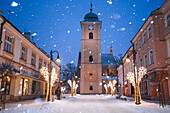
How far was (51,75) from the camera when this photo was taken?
1906cm

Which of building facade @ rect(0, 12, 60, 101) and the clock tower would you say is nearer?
building facade @ rect(0, 12, 60, 101)

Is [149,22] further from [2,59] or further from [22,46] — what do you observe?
[2,59]

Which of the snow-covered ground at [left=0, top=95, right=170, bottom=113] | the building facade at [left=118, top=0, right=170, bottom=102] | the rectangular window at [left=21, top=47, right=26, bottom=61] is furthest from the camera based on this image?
the rectangular window at [left=21, top=47, right=26, bottom=61]

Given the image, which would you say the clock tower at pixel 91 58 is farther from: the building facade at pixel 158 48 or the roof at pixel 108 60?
the building facade at pixel 158 48

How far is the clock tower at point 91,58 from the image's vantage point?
50.0 meters

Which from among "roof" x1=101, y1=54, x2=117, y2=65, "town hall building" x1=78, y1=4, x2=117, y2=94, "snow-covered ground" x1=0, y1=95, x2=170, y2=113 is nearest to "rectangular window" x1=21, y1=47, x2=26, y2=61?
"snow-covered ground" x1=0, y1=95, x2=170, y2=113

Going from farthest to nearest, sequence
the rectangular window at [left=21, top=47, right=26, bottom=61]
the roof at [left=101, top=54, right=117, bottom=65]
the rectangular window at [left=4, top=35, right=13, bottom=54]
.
A: the roof at [left=101, top=54, right=117, bottom=65], the rectangular window at [left=21, top=47, right=26, bottom=61], the rectangular window at [left=4, top=35, right=13, bottom=54]

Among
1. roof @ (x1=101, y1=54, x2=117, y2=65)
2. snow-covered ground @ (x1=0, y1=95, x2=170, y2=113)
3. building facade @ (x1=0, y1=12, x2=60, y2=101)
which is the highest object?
roof @ (x1=101, y1=54, x2=117, y2=65)

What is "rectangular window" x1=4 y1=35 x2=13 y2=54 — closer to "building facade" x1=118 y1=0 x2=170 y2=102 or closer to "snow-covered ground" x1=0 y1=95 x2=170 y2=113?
"snow-covered ground" x1=0 y1=95 x2=170 y2=113

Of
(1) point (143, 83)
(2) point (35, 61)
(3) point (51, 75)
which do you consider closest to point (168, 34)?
(1) point (143, 83)

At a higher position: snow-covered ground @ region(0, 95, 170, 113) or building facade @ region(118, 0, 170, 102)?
building facade @ region(118, 0, 170, 102)

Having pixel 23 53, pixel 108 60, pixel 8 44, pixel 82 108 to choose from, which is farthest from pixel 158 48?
pixel 108 60

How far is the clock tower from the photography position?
5000cm

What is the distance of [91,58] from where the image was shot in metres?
52.5
